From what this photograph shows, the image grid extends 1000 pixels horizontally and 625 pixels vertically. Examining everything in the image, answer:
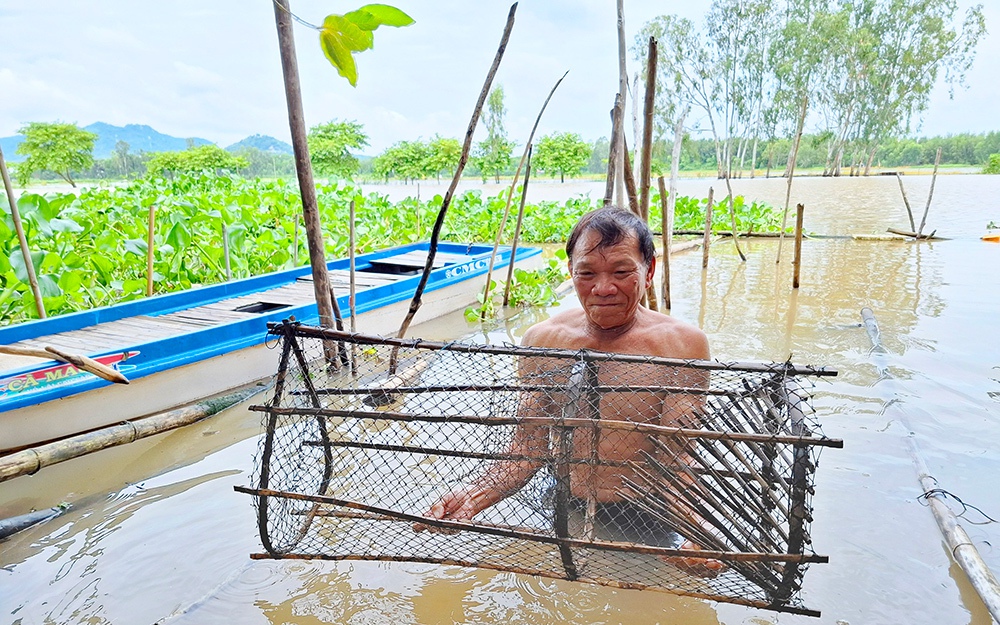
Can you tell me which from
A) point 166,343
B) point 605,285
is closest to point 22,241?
point 166,343

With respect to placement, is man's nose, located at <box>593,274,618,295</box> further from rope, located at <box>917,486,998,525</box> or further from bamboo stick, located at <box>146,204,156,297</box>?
bamboo stick, located at <box>146,204,156,297</box>

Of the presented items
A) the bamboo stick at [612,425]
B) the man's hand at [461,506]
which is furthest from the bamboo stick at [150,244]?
the man's hand at [461,506]

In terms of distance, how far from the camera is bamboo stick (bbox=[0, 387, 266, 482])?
110 inches

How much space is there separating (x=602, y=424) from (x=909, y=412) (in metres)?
3.01

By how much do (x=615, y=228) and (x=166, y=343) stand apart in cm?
305

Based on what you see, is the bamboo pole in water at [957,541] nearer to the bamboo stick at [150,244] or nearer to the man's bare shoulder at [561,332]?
the man's bare shoulder at [561,332]

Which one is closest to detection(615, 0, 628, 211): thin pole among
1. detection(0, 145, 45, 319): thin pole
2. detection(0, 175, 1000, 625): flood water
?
detection(0, 175, 1000, 625): flood water

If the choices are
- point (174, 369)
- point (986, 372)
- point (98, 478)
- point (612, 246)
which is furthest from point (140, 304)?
point (986, 372)

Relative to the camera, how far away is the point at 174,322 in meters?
4.49

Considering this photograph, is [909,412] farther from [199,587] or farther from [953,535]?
[199,587]

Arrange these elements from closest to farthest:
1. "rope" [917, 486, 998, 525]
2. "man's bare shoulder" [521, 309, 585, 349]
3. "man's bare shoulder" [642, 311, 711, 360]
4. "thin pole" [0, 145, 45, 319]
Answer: "man's bare shoulder" [642, 311, 711, 360]
"man's bare shoulder" [521, 309, 585, 349]
"rope" [917, 486, 998, 525]
"thin pole" [0, 145, 45, 319]

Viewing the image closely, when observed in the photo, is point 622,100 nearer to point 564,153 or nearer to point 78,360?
point 78,360

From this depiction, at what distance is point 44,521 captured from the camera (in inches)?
107

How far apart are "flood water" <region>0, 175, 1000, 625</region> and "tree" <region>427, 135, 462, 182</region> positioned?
69.5ft
